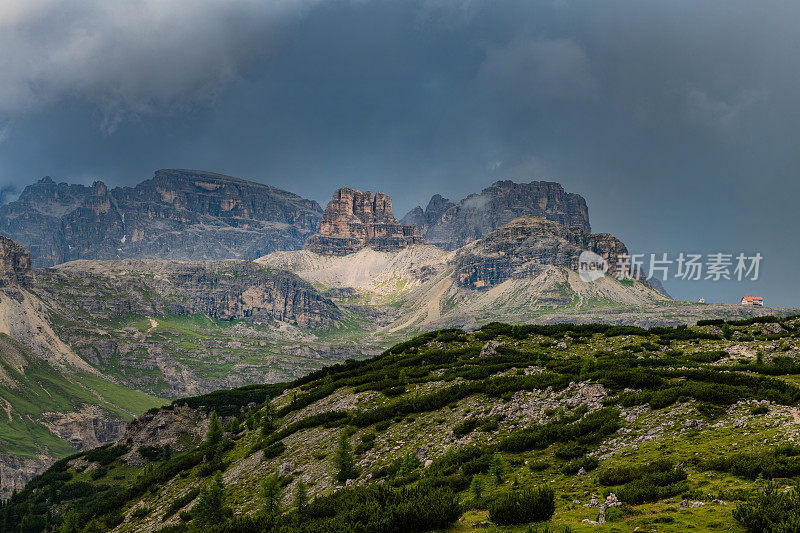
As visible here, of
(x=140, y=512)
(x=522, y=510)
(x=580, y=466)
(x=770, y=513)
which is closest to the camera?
(x=770, y=513)

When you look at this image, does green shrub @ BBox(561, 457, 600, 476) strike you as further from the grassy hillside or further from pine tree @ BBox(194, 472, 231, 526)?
pine tree @ BBox(194, 472, 231, 526)

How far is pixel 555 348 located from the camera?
54500 mm

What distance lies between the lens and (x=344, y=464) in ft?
100

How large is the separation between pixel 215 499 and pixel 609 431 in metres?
25.8

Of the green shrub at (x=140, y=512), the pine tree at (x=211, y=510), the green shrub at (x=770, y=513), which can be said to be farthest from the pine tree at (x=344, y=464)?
the green shrub at (x=140, y=512)

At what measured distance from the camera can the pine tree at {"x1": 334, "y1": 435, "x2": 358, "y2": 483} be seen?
3016cm

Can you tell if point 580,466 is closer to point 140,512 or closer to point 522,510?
point 522,510

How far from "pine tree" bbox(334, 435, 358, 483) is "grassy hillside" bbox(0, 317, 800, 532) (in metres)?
0.13

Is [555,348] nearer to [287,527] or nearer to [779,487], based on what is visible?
[779,487]

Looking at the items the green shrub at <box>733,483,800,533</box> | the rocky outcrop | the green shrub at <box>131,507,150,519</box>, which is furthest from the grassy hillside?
the rocky outcrop

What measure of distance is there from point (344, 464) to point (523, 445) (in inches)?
479

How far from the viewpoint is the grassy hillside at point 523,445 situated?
1677cm

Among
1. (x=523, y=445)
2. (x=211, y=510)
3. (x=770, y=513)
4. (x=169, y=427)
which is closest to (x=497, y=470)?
(x=523, y=445)

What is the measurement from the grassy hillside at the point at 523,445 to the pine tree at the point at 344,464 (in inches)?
5.2
